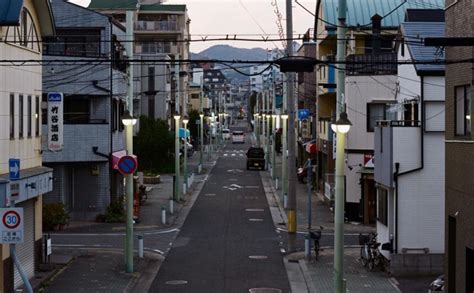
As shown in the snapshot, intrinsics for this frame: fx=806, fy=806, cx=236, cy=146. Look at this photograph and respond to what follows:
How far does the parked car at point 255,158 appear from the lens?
72.2 meters

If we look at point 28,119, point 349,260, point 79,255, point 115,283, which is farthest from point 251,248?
point 28,119

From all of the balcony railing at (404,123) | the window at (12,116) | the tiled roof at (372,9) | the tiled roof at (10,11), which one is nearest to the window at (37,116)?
the window at (12,116)

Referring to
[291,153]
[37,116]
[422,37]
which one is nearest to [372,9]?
[291,153]

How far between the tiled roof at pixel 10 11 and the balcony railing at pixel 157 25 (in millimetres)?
75746

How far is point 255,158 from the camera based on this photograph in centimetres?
7250

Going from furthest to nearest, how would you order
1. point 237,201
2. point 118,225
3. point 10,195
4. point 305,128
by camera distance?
point 305,128 → point 237,201 → point 118,225 → point 10,195

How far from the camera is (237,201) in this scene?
4678cm

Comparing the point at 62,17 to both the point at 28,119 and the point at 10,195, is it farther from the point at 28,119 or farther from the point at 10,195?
the point at 10,195

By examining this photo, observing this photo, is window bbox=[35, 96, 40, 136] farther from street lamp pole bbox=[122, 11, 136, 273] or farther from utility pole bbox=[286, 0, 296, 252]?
utility pole bbox=[286, 0, 296, 252]

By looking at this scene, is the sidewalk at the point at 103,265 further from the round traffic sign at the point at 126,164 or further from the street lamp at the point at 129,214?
the round traffic sign at the point at 126,164

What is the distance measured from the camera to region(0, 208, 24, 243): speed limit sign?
1477 cm

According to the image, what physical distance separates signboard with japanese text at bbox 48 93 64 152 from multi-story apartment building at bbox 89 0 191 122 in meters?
43.9

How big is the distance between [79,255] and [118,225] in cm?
869

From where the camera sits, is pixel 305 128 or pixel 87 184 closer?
pixel 87 184
